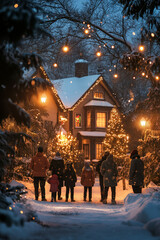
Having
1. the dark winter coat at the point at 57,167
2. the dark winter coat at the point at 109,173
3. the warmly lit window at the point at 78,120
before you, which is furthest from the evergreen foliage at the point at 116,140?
the dark winter coat at the point at 57,167

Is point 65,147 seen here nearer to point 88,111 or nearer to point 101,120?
point 88,111

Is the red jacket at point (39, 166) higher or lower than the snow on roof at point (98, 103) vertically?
lower

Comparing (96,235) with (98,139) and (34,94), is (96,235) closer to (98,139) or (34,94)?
(34,94)

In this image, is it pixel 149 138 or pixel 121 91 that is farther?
pixel 121 91

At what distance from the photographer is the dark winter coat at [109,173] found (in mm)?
14312

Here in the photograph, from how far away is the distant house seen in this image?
39719 millimetres

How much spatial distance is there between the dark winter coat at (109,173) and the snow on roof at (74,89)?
24874mm

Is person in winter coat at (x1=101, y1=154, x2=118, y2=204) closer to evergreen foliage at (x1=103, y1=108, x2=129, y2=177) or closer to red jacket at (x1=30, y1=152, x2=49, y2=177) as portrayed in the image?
red jacket at (x1=30, y1=152, x2=49, y2=177)

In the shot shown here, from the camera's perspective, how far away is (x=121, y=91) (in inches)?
2160

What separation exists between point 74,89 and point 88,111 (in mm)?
2909

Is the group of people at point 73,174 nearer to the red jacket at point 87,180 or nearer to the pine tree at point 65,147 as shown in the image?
the red jacket at point 87,180

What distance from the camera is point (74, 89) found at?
4184 cm

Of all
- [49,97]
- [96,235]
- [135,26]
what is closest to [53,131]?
[49,97]

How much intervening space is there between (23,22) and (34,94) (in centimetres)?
266
